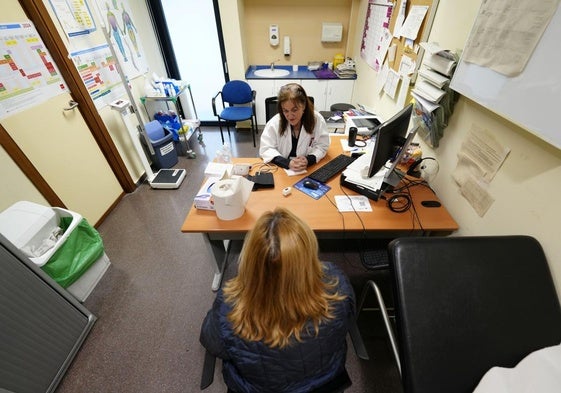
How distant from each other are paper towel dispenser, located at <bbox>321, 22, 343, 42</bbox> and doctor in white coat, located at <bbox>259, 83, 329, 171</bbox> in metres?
2.44

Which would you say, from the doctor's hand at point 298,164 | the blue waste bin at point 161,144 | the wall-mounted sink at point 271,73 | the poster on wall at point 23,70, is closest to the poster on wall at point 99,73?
the poster on wall at point 23,70

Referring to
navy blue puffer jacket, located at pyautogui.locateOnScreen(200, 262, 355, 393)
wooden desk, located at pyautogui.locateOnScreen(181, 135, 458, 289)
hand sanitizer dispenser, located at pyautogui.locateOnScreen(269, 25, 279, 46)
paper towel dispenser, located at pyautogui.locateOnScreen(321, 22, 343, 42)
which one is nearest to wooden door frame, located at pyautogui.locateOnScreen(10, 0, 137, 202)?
wooden desk, located at pyautogui.locateOnScreen(181, 135, 458, 289)

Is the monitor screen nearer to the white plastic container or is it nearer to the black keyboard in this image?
the black keyboard

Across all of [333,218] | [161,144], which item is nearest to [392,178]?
[333,218]

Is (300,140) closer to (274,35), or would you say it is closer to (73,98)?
(73,98)

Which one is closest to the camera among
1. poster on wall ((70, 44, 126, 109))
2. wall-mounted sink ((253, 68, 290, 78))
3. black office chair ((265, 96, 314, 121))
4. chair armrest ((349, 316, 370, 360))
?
chair armrest ((349, 316, 370, 360))

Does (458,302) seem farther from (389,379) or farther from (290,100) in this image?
(290,100)

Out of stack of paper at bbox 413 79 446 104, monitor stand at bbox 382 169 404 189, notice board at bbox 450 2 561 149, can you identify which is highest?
notice board at bbox 450 2 561 149

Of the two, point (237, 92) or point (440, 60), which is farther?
point (237, 92)

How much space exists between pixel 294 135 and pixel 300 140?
0.07 metres

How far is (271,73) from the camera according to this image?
3662mm

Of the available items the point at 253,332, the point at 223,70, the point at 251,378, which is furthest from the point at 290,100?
the point at 223,70

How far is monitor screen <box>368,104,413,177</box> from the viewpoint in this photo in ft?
4.04

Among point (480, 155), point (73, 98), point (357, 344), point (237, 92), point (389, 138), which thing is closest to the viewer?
point (357, 344)
